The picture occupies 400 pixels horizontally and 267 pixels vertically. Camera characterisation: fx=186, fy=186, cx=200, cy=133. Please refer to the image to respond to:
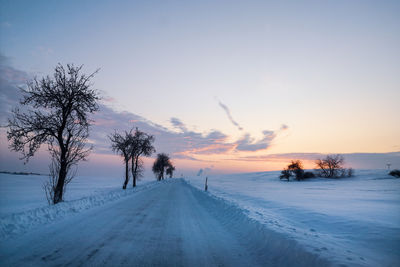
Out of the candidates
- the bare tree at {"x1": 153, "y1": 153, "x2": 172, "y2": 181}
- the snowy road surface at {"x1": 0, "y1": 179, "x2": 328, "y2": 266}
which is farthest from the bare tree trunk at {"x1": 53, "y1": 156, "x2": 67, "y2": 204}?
the bare tree at {"x1": 153, "y1": 153, "x2": 172, "y2": 181}

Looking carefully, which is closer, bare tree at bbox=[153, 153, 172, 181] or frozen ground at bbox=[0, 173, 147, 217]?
frozen ground at bbox=[0, 173, 147, 217]

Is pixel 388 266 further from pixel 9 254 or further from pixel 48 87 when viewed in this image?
pixel 48 87

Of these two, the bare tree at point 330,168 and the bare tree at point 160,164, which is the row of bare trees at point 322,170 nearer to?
the bare tree at point 330,168

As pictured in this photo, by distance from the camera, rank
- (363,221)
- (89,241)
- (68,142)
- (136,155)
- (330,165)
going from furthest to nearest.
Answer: (330,165)
(136,155)
(68,142)
(363,221)
(89,241)

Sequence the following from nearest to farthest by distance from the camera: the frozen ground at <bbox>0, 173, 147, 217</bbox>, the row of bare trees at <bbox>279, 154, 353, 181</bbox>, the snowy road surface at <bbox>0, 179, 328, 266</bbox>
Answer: the snowy road surface at <bbox>0, 179, 328, 266</bbox> → the frozen ground at <bbox>0, 173, 147, 217</bbox> → the row of bare trees at <bbox>279, 154, 353, 181</bbox>

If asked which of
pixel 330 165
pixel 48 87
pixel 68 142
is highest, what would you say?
pixel 48 87

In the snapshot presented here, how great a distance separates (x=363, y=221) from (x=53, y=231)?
479 inches

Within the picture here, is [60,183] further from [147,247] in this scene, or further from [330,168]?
[330,168]

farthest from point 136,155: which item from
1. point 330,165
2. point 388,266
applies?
point 330,165

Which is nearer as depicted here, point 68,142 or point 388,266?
point 388,266

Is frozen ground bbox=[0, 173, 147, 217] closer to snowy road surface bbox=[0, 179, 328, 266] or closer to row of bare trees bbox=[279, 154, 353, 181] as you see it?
snowy road surface bbox=[0, 179, 328, 266]

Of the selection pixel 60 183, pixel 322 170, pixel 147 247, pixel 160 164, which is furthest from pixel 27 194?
pixel 322 170

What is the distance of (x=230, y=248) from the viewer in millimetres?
5414

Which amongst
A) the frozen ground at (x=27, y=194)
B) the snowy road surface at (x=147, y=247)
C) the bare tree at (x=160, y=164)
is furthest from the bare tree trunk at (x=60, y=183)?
the bare tree at (x=160, y=164)
